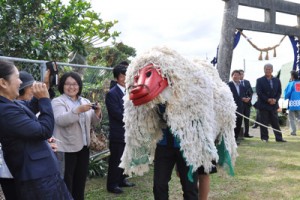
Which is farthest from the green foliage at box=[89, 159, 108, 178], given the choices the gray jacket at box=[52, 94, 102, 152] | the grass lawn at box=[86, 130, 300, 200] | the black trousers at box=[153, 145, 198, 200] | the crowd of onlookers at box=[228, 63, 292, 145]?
the crowd of onlookers at box=[228, 63, 292, 145]

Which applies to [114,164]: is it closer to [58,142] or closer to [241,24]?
→ [58,142]

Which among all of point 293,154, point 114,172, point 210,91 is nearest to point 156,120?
point 210,91

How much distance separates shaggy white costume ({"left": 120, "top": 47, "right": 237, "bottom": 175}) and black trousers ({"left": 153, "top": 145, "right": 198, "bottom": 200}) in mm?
150

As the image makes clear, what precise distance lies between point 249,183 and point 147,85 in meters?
2.82

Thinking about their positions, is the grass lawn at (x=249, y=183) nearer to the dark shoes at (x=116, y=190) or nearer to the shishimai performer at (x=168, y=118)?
the dark shoes at (x=116, y=190)

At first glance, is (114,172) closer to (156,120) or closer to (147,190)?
(147,190)

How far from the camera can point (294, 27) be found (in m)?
10.2

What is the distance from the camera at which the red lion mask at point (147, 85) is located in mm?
2776

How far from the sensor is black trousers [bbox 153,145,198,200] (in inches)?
125

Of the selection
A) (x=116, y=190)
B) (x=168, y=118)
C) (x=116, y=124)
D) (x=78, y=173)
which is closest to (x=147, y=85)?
(x=168, y=118)

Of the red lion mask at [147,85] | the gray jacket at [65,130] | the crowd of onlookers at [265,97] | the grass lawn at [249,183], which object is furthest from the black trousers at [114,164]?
the crowd of onlookers at [265,97]

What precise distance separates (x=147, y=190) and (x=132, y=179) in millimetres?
616

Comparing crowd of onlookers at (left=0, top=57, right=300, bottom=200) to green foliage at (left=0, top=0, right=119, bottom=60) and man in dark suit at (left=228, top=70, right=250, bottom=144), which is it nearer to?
green foliage at (left=0, top=0, right=119, bottom=60)

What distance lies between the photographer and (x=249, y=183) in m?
4.92
